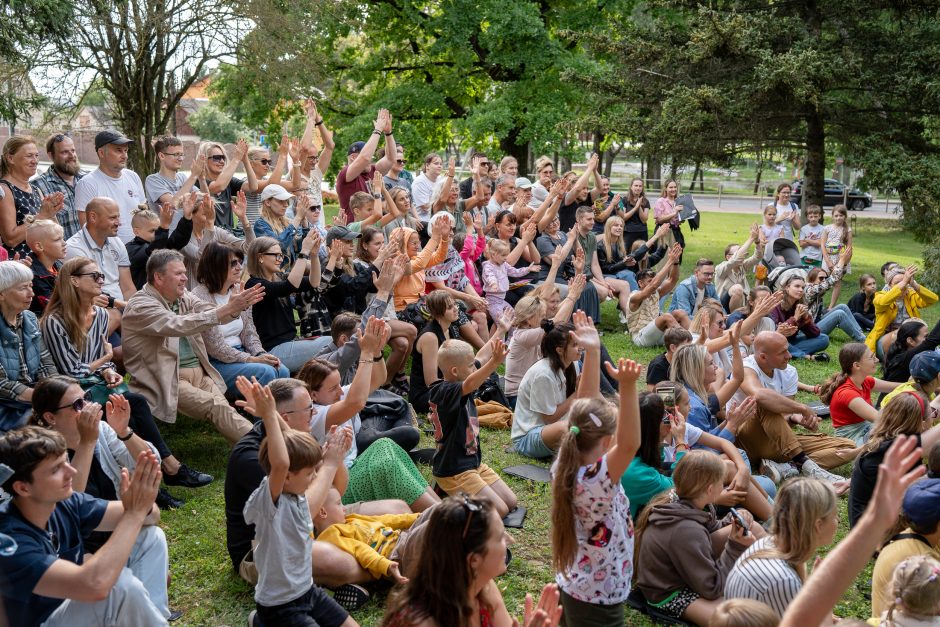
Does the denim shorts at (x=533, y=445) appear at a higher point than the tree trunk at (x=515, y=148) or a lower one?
lower

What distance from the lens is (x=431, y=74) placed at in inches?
850

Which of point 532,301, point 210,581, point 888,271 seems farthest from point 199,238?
point 888,271

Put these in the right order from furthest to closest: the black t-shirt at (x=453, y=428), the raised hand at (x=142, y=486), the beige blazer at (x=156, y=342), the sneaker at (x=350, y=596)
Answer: the beige blazer at (x=156, y=342) → the black t-shirt at (x=453, y=428) → the sneaker at (x=350, y=596) → the raised hand at (x=142, y=486)

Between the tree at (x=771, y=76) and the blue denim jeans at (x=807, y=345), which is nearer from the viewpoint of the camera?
the blue denim jeans at (x=807, y=345)

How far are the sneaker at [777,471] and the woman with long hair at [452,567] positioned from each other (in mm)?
4125

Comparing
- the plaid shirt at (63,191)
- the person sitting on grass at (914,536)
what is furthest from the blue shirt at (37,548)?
the plaid shirt at (63,191)

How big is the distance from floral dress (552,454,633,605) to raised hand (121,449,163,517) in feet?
6.00

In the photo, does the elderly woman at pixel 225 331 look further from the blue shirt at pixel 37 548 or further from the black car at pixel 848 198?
the black car at pixel 848 198

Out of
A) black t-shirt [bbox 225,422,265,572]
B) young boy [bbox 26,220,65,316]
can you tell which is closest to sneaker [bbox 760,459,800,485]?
black t-shirt [bbox 225,422,265,572]

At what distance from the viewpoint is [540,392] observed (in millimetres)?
6727

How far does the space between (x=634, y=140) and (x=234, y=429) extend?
12.3 metres

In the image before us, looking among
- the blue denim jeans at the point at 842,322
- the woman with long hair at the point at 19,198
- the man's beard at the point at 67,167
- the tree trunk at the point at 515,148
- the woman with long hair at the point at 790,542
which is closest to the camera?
the woman with long hair at the point at 790,542

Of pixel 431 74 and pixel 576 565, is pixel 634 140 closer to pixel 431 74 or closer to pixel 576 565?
pixel 431 74

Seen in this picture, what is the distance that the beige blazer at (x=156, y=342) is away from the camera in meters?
5.87
